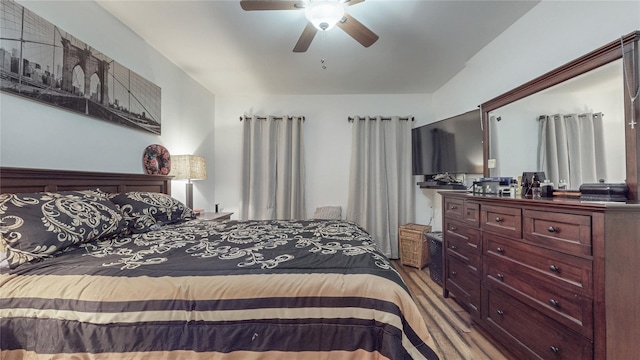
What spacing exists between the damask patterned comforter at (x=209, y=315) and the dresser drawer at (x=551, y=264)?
0.88 metres

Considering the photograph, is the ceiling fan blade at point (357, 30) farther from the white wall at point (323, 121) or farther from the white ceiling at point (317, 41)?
the white wall at point (323, 121)

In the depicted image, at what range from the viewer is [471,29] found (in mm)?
2162

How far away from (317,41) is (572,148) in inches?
86.9

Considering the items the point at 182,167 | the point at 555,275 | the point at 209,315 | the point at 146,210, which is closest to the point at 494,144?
the point at 555,275

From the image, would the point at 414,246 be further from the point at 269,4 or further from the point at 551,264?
the point at 269,4

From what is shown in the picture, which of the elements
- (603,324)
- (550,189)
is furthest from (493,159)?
(603,324)

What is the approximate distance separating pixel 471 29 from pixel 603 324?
234cm

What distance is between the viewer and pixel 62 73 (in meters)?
1.62

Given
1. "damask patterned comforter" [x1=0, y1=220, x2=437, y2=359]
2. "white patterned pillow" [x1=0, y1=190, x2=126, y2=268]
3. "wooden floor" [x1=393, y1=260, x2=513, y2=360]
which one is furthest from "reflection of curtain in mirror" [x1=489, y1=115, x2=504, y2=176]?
"white patterned pillow" [x1=0, y1=190, x2=126, y2=268]

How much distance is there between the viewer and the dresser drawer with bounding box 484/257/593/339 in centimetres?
112

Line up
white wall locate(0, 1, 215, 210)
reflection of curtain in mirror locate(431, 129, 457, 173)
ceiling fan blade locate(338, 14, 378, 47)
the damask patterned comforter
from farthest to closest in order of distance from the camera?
1. reflection of curtain in mirror locate(431, 129, 457, 173)
2. ceiling fan blade locate(338, 14, 378, 47)
3. white wall locate(0, 1, 215, 210)
4. the damask patterned comforter

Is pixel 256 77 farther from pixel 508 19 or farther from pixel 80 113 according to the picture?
pixel 508 19

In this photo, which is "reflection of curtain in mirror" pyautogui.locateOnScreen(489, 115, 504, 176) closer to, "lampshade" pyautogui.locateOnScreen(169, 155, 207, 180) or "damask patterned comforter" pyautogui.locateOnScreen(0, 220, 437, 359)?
"damask patterned comforter" pyautogui.locateOnScreen(0, 220, 437, 359)

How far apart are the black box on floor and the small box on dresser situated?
0.80 ft
